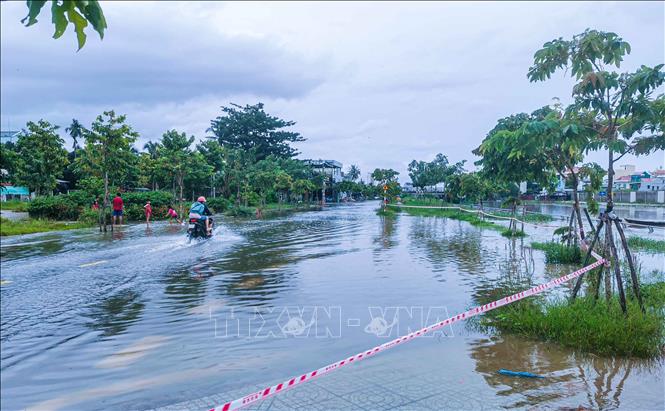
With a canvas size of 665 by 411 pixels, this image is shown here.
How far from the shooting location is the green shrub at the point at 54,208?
66.2 feet

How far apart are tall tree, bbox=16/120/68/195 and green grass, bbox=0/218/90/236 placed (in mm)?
4115

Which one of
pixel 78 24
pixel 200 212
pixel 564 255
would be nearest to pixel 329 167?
pixel 200 212

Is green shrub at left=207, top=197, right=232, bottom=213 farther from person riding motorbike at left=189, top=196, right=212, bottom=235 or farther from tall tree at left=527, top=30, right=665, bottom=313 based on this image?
tall tree at left=527, top=30, right=665, bottom=313

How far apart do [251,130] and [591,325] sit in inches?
2618

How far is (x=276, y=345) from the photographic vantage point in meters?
5.54

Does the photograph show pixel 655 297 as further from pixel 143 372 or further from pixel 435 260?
pixel 143 372

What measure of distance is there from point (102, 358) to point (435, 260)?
8.91 meters

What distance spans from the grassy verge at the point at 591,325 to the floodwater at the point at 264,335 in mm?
176

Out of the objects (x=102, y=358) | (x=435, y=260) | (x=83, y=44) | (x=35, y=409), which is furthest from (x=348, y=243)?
(x=83, y=44)

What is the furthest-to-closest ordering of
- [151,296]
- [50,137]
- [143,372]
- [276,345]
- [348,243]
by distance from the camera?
[50,137] < [348,243] < [151,296] < [276,345] < [143,372]

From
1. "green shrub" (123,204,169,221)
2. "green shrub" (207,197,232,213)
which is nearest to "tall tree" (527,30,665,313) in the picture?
"green shrub" (123,204,169,221)

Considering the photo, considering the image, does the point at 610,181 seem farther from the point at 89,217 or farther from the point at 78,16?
the point at 89,217

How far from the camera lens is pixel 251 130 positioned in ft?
226

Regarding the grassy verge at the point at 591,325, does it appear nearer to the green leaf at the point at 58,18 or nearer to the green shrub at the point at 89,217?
the green leaf at the point at 58,18
